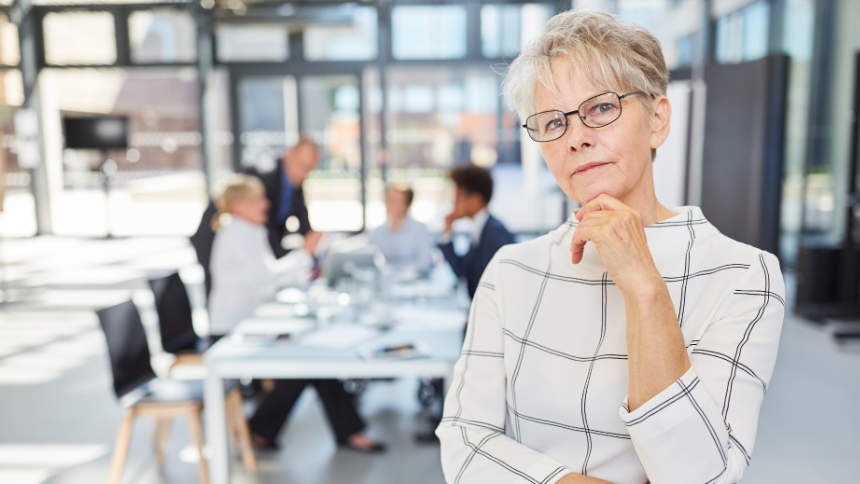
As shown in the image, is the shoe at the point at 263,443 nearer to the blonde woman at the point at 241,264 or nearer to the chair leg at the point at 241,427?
the chair leg at the point at 241,427

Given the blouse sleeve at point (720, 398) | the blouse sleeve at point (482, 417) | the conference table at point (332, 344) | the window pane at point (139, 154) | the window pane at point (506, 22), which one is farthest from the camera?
the window pane at point (139, 154)

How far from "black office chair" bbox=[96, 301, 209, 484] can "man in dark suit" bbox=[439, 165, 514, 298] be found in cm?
154

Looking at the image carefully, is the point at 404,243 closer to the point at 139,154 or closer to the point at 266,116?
Result: the point at 266,116

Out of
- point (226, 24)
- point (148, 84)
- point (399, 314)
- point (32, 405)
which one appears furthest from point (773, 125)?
point (148, 84)

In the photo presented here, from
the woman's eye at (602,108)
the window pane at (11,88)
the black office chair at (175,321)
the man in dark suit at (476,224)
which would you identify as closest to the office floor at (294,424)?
the black office chair at (175,321)

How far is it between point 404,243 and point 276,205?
107 cm

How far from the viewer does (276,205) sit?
5.21 metres

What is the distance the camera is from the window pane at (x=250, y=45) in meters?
9.33

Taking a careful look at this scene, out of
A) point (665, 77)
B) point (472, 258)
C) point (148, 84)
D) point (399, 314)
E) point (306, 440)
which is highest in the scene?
point (148, 84)

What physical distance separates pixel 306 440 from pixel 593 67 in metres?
3.13

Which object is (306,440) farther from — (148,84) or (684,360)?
(148,84)

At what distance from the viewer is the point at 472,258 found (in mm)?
3709

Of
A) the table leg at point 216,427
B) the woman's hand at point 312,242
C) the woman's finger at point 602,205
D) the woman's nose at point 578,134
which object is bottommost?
the table leg at point 216,427

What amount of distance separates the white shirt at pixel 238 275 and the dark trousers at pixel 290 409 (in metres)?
0.61
